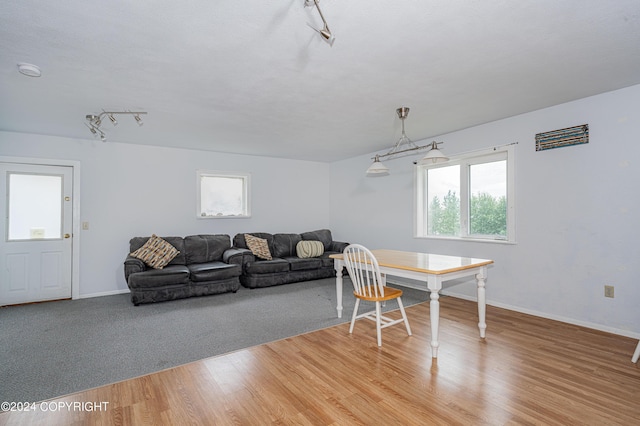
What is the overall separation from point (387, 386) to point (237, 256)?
3.53 m

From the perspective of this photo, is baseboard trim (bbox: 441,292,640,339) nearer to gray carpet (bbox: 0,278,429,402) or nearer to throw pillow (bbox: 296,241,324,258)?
gray carpet (bbox: 0,278,429,402)

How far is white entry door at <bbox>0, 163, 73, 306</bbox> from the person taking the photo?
14.4 ft

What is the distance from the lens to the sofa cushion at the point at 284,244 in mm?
6094

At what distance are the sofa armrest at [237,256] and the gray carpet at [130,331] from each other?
554mm

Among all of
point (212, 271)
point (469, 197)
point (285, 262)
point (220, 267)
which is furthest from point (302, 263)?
point (469, 197)

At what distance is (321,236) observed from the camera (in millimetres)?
6707

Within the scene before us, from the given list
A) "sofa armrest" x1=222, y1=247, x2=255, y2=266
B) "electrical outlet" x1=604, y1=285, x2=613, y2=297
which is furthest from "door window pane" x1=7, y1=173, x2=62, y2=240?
"electrical outlet" x1=604, y1=285, x2=613, y2=297

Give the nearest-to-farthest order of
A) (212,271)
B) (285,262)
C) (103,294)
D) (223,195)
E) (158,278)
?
(158,278)
(212,271)
(103,294)
(285,262)
(223,195)

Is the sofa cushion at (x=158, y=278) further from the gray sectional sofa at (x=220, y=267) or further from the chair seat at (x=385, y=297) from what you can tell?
the chair seat at (x=385, y=297)

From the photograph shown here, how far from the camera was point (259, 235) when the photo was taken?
6.06m

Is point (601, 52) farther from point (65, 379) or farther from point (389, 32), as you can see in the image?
point (65, 379)

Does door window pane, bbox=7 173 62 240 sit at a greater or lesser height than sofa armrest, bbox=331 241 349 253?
greater

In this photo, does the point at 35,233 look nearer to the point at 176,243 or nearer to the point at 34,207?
the point at 34,207

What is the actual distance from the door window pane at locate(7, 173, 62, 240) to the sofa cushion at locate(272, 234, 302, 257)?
11.1 feet
